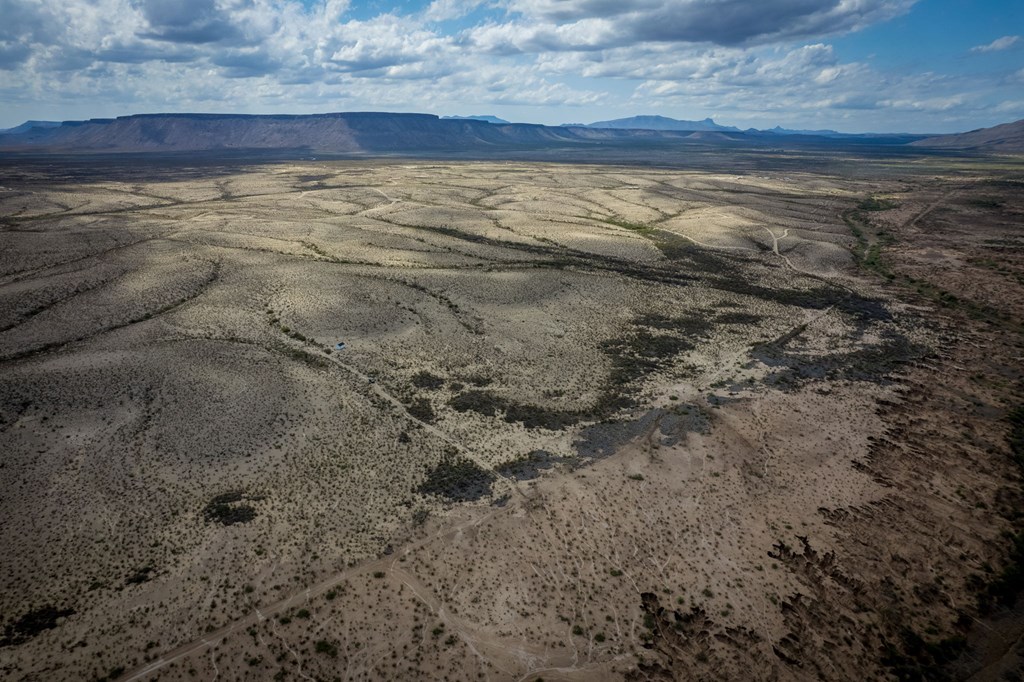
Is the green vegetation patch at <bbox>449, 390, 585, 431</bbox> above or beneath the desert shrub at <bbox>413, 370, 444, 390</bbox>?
beneath

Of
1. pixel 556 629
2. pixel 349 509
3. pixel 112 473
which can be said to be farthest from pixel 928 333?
pixel 112 473

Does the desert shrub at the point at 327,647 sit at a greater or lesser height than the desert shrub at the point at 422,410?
lesser

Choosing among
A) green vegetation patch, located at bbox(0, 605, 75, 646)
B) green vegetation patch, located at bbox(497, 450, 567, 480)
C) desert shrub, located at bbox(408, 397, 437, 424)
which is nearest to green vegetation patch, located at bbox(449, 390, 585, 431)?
desert shrub, located at bbox(408, 397, 437, 424)

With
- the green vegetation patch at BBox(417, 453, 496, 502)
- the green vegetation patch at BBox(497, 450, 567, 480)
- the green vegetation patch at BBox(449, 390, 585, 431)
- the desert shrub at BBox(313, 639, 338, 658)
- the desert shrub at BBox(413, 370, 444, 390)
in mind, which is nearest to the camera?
the desert shrub at BBox(313, 639, 338, 658)

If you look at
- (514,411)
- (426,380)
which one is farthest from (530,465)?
(426,380)

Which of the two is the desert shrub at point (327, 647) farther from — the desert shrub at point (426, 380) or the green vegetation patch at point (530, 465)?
the desert shrub at point (426, 380)

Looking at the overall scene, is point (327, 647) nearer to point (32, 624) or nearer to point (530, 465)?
point (32, 624)

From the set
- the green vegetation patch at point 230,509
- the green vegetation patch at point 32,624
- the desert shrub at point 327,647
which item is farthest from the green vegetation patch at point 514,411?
the green vegetation patch at point 32,624

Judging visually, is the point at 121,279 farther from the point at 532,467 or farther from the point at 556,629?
the point at 556,629

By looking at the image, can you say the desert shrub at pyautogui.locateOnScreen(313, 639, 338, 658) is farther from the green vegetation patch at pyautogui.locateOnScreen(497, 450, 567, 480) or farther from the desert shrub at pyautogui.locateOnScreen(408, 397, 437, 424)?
the desert shrub at pyautogui.locateOnScreen(408, 397, 437, 424)
